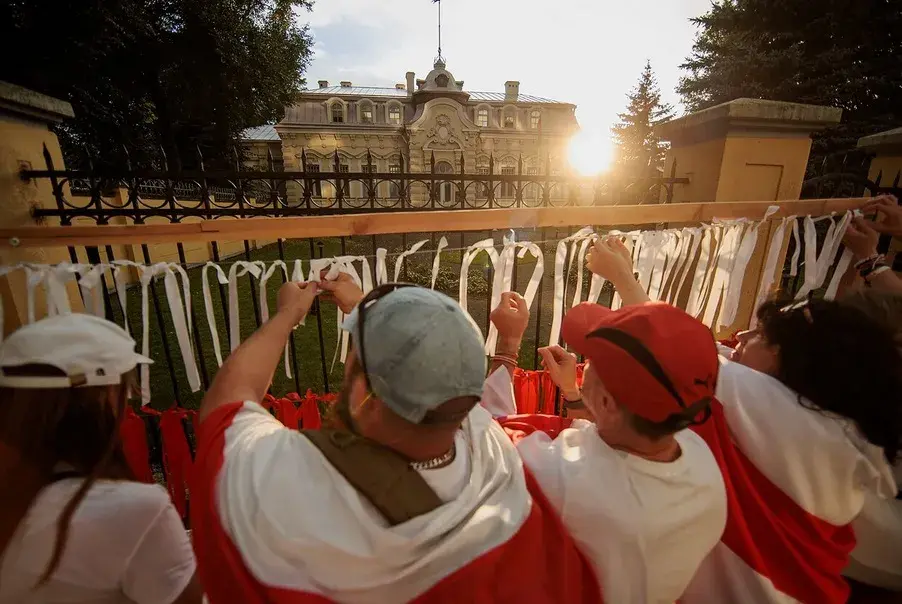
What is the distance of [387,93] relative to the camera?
108 feet

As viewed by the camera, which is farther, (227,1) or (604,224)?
(227,1)

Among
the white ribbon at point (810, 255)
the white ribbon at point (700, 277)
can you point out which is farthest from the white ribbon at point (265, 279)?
the white ribbon at point (810, 255)

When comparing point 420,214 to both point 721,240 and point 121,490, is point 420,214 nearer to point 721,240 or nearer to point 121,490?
point 121,490

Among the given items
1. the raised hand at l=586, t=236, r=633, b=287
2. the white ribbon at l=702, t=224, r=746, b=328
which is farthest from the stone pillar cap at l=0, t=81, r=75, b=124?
the white ribbon at l=702, t=224, r=746, b=328

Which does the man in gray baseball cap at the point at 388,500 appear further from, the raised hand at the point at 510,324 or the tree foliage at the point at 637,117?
the tree foliage at the point at 637,117

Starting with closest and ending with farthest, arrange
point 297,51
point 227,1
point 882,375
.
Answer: point 882,375 < point 227,1 < point 297,51

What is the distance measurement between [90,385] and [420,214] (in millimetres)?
1510

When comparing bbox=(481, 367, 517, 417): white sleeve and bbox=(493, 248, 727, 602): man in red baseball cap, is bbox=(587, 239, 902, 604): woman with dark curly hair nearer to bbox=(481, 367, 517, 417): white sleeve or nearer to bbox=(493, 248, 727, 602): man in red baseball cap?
bbox=(493, 248, 727, 602): man in red baseball cap

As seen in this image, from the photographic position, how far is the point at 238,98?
1730 centimetres

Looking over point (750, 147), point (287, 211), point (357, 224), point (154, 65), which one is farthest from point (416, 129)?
point (357, 224)

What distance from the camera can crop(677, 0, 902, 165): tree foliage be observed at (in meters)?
10.6

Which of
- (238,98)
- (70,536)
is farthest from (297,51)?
(70,536)

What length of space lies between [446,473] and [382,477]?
184 millimetres

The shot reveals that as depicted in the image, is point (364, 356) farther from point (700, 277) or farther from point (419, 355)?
point (700, 277)
